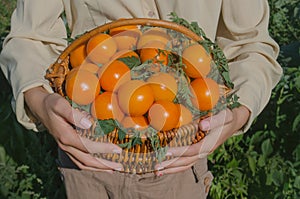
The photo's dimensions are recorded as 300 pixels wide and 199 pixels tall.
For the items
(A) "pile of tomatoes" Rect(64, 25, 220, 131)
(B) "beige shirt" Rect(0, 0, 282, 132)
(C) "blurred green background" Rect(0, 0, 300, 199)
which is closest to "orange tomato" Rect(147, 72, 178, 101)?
(A) "pile of tomatoes" Rect(64, 25, 220, 131)

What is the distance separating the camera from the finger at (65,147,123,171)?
1384mm

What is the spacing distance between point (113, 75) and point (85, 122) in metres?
0.12

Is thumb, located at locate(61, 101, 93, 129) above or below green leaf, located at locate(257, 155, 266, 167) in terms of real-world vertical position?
above

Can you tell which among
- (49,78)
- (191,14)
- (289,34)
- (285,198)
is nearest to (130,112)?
(49,78)

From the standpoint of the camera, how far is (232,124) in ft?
4.81

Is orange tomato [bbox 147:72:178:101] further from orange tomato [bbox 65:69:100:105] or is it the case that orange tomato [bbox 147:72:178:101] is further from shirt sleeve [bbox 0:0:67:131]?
shirt sleeve [bbox 0:0:67:131]

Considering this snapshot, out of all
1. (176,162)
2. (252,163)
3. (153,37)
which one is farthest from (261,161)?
(153,37)

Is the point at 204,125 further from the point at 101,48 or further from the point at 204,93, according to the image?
the point at 101,48

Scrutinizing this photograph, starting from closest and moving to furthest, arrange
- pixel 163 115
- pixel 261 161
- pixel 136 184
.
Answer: pixel 163 115, pixel 136 184, pixel 261 161

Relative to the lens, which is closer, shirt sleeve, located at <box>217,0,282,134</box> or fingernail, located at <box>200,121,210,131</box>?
fingernail, located at <box>200,121,210,131</box>

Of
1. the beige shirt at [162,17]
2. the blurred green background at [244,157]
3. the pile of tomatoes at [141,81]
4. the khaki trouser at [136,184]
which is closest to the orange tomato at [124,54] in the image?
the pile of tomatoes at [141,81]

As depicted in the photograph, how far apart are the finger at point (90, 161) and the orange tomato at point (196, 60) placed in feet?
0.93

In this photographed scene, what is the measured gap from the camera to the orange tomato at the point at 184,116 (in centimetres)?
132

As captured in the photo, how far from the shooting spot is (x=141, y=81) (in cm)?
133
